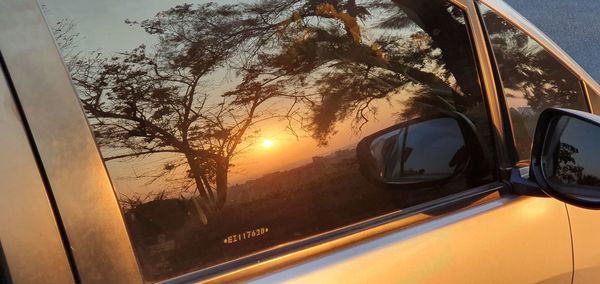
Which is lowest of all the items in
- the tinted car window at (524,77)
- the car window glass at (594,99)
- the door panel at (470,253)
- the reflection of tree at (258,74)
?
the door panel at (470,253)

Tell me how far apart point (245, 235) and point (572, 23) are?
747 cm

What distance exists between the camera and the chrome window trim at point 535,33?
6.33 feet

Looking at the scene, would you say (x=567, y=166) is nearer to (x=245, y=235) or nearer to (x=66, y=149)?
(x=245, y=235)

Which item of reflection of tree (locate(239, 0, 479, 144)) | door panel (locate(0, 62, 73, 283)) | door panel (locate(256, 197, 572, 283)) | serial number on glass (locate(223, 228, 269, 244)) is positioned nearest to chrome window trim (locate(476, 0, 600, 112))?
reflection of tree (locate(239, 0, 479, 144))

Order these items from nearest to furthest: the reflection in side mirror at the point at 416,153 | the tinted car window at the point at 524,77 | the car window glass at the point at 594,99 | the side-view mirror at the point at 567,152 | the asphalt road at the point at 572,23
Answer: the reflection in side mirror at the point at 416,153 < the side-view mirror at the point at 567,152 < the tinted car window at the point at 524,77 < the car window glass at the point at 594,99 < the asphalt road at the point at 572,23

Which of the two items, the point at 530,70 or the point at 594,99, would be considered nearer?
the point at 530,70

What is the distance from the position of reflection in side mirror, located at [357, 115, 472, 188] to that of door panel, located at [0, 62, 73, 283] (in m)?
0.76

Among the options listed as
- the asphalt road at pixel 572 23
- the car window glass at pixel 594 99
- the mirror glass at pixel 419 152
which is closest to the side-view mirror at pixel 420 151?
the mirror glass at pixel 419 152

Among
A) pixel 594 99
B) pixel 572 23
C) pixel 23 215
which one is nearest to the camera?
pixel 23 215

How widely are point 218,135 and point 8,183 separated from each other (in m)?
0.43

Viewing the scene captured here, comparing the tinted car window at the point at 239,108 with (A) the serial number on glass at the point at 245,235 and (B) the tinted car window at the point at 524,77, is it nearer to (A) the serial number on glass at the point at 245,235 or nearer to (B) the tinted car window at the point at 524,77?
(A) the serial number on glass at the point at 245,235

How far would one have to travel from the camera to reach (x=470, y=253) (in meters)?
1.66

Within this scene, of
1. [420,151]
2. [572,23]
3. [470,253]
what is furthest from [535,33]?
[572,23]

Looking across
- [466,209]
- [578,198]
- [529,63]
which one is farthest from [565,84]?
[466,209]
